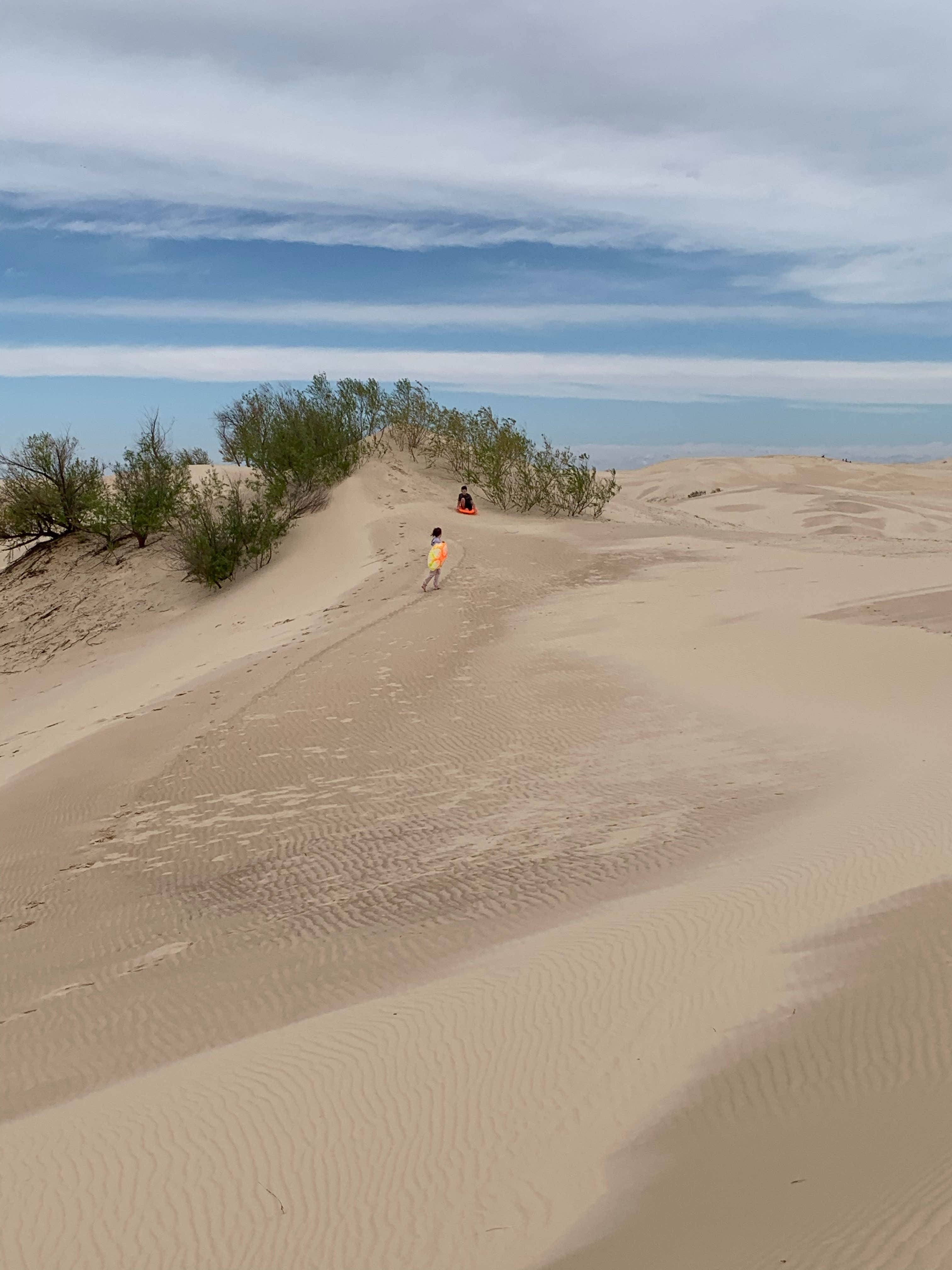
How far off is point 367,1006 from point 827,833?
3300 mm

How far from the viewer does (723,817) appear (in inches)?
A: 286

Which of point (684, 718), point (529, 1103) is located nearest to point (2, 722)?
point (684, 718)

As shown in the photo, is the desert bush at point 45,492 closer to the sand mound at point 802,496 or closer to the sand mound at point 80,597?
the sand mound at point 80,597

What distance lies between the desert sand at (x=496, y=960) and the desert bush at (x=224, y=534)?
9272 millimetres

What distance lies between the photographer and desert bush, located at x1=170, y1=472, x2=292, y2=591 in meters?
23.1

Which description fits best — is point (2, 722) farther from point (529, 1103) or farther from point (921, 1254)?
point (921, 1254)

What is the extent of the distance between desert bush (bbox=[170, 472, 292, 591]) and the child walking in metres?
7.08

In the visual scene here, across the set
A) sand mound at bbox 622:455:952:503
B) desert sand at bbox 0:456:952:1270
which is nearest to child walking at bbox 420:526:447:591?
desert sand at bbox 0:456:952:1270

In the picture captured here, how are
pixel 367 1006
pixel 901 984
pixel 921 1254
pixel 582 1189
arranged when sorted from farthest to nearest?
1. pixel 367 1006
2. pixel 901 984
3. pixel 582 1189
4. pixel 921 1254

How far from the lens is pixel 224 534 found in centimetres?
2350

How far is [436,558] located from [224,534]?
25.7 feet

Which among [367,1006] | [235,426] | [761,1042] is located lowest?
[367,1006]

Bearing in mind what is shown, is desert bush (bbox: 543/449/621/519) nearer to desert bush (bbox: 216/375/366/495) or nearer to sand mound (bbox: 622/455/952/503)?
desert bush (bbox: 216/375/366/495)

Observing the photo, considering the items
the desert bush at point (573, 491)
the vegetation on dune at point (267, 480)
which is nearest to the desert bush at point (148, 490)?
the vegetation on dune at point (267, 480)
